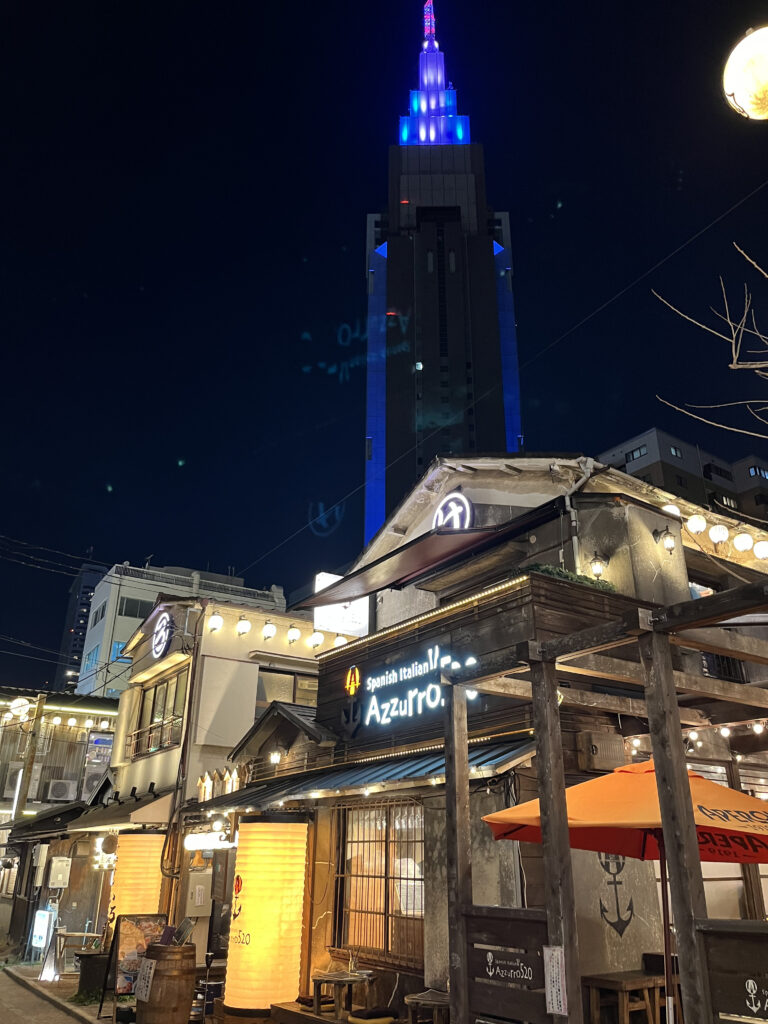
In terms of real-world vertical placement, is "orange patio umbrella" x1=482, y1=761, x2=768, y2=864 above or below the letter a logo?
below

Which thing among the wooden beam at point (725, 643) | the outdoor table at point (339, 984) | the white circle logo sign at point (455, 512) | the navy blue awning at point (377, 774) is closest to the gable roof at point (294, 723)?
the navy blue awning at point (377, 774)

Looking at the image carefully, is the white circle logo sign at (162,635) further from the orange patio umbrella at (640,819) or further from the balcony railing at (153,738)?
the orange patio umbrella at (640,819)

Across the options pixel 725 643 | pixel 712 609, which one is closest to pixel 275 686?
pixel 725 643

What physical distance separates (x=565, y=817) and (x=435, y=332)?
2905 inches

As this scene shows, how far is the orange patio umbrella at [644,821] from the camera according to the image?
672 cm

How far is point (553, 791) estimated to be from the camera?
6500mm

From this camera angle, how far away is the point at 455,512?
1569 cm

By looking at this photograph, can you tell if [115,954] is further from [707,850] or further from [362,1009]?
[707,850]

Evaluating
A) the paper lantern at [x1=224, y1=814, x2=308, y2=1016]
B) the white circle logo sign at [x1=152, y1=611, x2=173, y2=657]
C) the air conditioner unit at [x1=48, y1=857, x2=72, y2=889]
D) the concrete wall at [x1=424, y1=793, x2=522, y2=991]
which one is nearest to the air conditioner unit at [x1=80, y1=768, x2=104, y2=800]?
the air conditioner unit at [x1=48, y1=857, x2=72, y2=889]

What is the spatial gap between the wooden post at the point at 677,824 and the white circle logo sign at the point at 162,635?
19201mm

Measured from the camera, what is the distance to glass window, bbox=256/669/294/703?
2320cm

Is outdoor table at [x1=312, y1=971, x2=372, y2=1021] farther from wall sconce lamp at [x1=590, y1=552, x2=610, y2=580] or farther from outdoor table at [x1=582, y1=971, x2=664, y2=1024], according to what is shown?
wall sconce lamp at [x1=590, y1=552, x2=610, y2=580]

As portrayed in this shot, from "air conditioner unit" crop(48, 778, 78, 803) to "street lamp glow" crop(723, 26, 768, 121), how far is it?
124ft

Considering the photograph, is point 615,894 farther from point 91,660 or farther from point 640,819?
point 91,660
